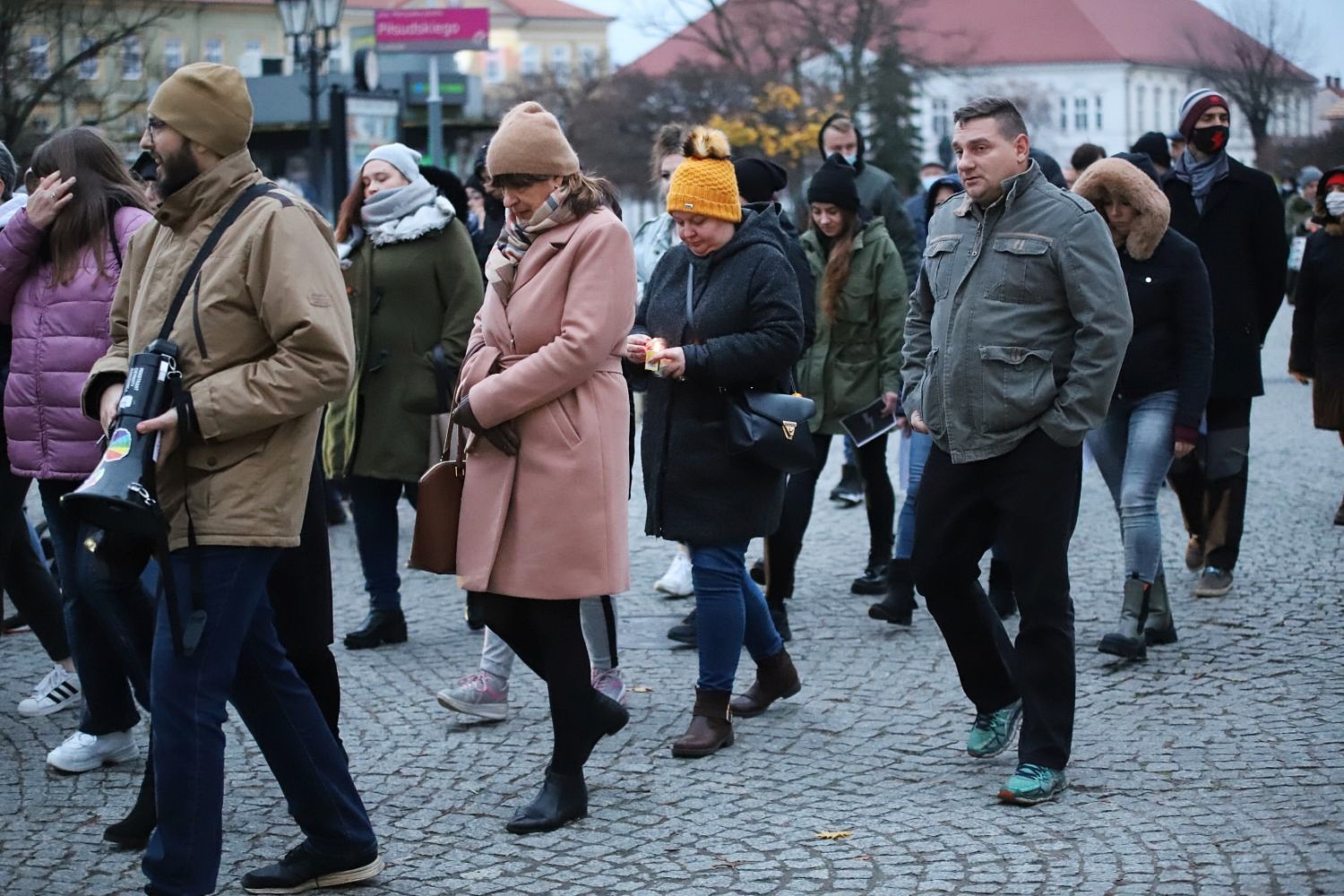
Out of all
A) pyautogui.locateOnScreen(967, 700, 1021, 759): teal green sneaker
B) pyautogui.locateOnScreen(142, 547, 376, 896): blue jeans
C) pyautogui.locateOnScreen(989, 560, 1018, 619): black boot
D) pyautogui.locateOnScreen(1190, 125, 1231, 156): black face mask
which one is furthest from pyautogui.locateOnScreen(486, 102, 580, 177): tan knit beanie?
pyautogui.locateOnScreen(1190, 125, 1231, 156): black face mask

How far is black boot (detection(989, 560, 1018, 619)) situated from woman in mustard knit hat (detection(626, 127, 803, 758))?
2.21m

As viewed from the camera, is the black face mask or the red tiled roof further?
the red tiled roof

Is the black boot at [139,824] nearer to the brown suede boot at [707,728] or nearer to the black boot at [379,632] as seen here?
the brown suede boot at [707,728]

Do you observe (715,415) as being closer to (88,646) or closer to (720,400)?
(720,400)

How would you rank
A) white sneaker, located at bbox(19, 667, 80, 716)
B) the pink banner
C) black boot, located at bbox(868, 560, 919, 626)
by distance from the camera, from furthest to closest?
the pink banner, black boot, located at bbox(868, 560, 919, 626), white sneaker, located at bbox(19, 667, 80, 716)

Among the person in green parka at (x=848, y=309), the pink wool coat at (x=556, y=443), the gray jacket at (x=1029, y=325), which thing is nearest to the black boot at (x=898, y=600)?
the person in green parka at (x=848, y=309)

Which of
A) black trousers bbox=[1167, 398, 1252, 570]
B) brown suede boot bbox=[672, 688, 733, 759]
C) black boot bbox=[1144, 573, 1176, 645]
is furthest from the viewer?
black trousers bbox=[1167, 398, 1252, 570]

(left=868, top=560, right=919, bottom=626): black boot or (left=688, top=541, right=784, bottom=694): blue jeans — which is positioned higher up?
(left=688, top=541, right=784, bottom=694): blue jeans

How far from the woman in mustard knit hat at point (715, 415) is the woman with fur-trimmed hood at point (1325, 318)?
193 inches

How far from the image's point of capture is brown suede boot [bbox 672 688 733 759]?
19.2 ft

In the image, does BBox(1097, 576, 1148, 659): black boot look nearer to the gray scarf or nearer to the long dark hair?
the gray scarf

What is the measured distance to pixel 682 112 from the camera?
64.0 m

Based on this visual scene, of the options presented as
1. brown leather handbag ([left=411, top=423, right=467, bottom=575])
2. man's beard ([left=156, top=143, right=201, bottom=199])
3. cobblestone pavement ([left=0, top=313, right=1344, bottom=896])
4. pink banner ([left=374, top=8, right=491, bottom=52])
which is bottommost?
cobblestone pavement ([left=0, top=313, right=1344, bottom=896])

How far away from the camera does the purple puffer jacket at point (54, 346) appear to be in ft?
18.2
